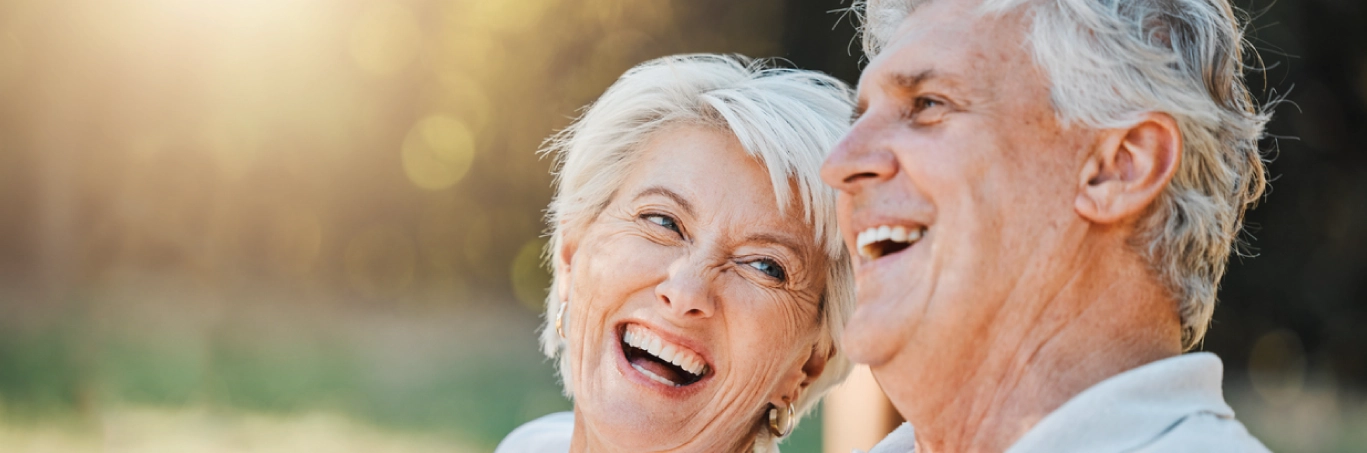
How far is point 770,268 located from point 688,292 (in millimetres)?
179

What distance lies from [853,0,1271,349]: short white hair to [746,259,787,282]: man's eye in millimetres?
673

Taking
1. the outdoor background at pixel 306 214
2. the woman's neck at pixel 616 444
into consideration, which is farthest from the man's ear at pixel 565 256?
the outdoor background at pixel 306 214

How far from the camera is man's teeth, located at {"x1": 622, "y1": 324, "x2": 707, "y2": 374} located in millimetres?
1762

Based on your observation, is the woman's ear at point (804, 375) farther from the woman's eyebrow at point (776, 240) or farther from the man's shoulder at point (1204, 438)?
the man's shoulder at point (1204, 438)

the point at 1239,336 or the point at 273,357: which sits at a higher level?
the point at 273,357

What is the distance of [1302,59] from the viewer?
3.24m

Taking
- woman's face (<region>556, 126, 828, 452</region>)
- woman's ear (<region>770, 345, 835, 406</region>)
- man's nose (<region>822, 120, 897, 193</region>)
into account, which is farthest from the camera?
woman's ear (<region>770, 345, 835, 406</region>)

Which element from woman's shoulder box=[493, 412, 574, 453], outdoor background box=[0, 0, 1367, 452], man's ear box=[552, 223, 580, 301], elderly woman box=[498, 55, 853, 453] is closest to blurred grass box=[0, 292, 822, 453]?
outdoor background box=[0, 0, 1367, 452]

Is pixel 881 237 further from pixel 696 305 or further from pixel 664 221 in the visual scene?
pixel 664 221

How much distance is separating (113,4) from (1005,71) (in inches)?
143

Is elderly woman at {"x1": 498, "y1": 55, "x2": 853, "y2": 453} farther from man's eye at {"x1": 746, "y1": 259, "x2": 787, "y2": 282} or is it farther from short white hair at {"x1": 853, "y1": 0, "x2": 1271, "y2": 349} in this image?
short white hair at {"x1": 853, "y1": 0, "x2": 1271, "y2": 349}

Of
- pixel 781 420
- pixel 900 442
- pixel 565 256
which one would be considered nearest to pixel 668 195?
pixel 565 256

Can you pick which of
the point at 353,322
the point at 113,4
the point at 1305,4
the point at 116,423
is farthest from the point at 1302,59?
the point at 116,423

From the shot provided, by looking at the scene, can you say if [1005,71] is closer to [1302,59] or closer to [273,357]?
[1302,59]
